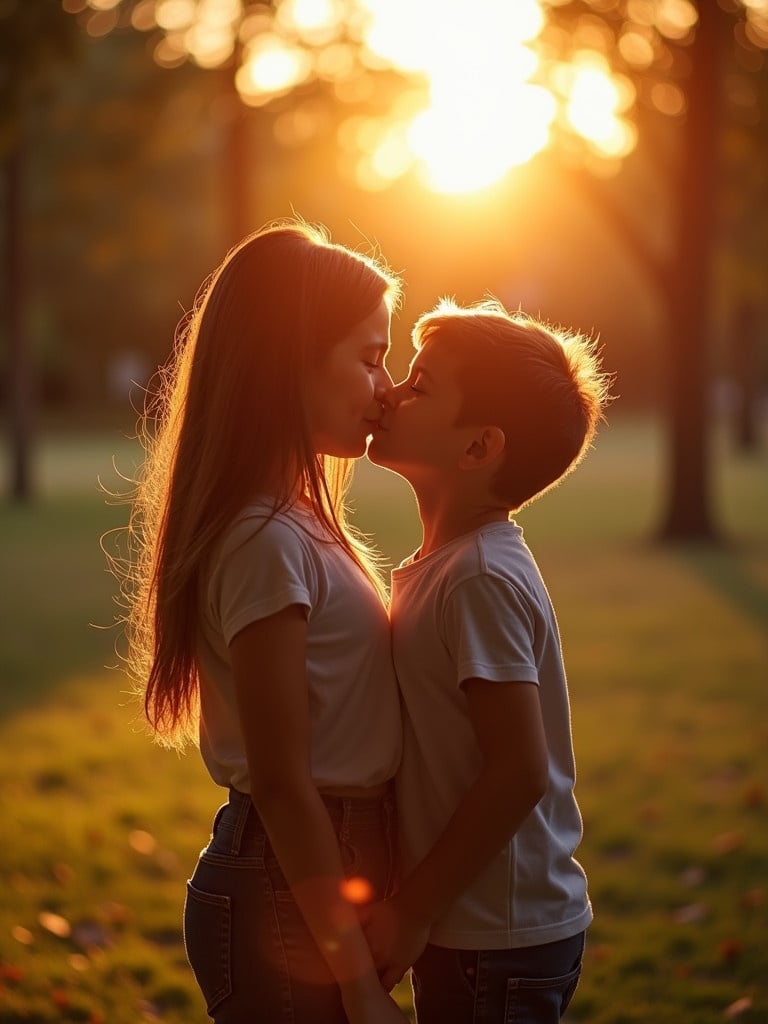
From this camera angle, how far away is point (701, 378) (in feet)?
53.6

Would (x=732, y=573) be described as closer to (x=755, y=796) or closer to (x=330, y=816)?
(x=755, y=796)

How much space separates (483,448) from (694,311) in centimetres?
1466

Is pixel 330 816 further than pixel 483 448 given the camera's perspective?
No

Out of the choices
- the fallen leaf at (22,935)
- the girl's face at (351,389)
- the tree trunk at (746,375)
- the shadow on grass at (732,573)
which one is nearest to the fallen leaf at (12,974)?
the fallen leaf at (22,935)

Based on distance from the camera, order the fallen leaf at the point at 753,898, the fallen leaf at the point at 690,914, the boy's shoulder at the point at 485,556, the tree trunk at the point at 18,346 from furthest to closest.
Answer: the tree trunk at the point at 18,346, the fallen leaf at the point at 753,898, the fallen leaf at the point at 690,914, the boy's shoulder at the point at 485,556

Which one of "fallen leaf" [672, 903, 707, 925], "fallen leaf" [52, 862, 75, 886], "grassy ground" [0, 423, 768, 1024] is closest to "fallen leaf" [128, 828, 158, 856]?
"grassy ground" [0, 423, 768, 1024]

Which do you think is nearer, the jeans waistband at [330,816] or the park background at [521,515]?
the jeans waistband at [330,816]

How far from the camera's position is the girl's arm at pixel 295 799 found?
201cm

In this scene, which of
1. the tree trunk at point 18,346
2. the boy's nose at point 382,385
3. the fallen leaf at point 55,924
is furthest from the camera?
the tree trunk at point 18,346

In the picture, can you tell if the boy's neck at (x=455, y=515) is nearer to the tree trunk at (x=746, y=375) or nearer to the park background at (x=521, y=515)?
the park background at (x=521, y=515)

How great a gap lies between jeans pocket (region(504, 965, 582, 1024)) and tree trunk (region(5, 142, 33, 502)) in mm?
20076

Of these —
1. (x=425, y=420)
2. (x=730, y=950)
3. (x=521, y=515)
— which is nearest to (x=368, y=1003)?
(x=425, y=420)

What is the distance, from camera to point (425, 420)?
91.1 inches

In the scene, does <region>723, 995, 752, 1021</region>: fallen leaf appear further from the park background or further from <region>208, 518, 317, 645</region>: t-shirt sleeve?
<region>208, 518, 317, 645</region>: t-shirt sleeve
